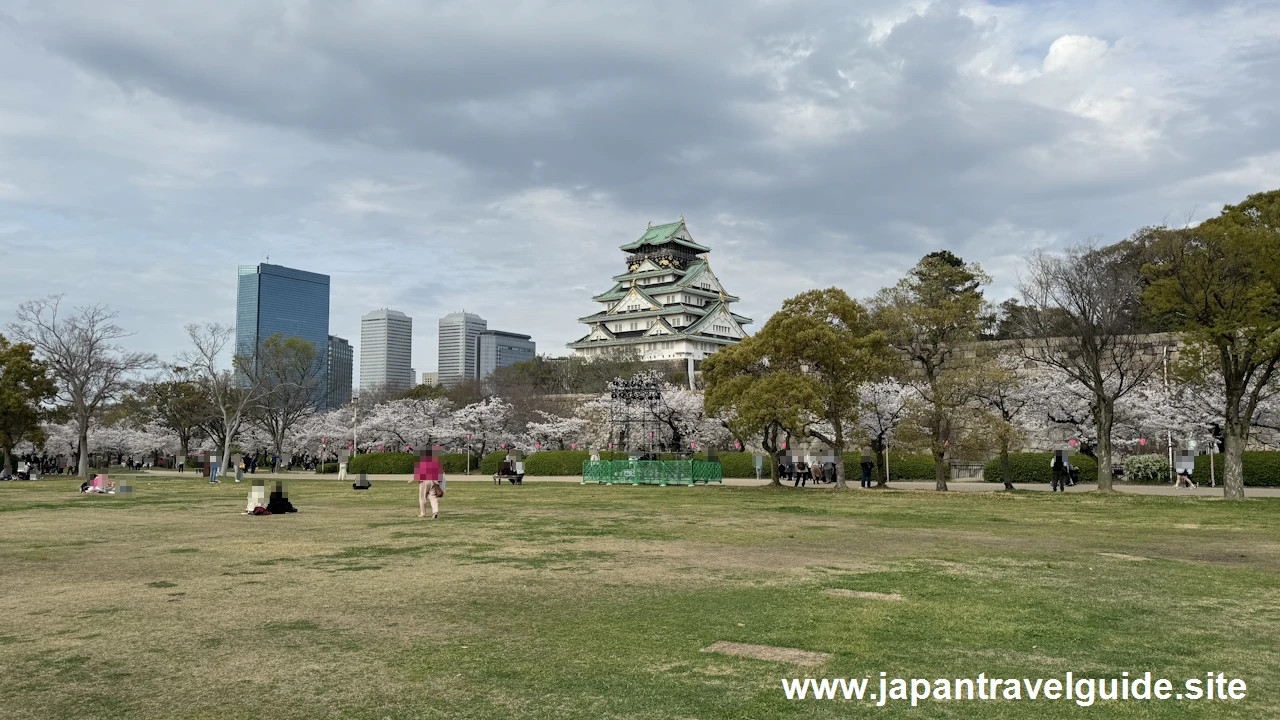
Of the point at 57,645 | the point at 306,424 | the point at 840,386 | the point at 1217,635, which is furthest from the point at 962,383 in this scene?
the point at 306,424

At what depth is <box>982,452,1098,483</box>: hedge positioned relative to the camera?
117 feet

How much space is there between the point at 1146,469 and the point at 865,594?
1303 inches

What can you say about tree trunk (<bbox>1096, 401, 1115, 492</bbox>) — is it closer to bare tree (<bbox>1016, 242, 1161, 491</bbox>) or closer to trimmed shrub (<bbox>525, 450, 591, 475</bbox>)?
bare tree (<bbox>1016, 242, 1161, 491</bbox>)

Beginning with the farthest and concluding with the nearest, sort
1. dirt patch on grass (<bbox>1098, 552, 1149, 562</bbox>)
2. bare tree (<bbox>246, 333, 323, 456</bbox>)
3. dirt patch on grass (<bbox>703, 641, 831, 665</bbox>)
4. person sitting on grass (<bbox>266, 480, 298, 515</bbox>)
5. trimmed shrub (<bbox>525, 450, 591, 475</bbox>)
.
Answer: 1. bare tree (<bbox>246, 333, 323, 456</bbox>)
2. trimmed shrub (<bbox>525, 450, 591, 475</bbox>)
3. person sitting on grass (<bbox>266, 480, 298, 515</bbox>)
4. dirt patch on grass (<bbox>1098, 552, 1149, 562</bbox>)
5. dirt patch on grass (<bbox>703, 641, 831, 665</bbox>)

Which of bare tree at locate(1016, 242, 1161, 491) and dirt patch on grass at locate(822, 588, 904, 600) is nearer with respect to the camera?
dirt patch on grass at locate(822, 588, 904, 600)

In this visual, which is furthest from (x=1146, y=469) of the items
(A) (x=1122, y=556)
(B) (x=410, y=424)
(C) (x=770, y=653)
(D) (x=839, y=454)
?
(B) (x=410, y=424)

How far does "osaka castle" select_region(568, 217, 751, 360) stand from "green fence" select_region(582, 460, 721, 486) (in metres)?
44.3

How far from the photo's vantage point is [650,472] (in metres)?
34.6

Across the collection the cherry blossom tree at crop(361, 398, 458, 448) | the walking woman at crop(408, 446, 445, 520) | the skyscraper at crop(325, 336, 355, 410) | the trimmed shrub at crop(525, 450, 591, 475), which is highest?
the skyscraper at crop(325, 336, 355, 410)

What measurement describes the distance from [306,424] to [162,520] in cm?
5389

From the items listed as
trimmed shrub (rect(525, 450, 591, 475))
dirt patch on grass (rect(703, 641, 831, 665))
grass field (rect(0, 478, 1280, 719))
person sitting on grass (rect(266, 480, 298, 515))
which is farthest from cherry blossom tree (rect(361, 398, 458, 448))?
dirt patch on grass (rect(703, 641, 831, 665))

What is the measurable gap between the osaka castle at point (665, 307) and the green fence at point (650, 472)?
145ft

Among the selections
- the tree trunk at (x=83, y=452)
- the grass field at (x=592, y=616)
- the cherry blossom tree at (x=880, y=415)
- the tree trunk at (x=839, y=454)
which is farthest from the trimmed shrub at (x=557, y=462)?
the grass field at (x=592, y=616)

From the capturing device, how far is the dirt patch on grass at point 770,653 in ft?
18.2
